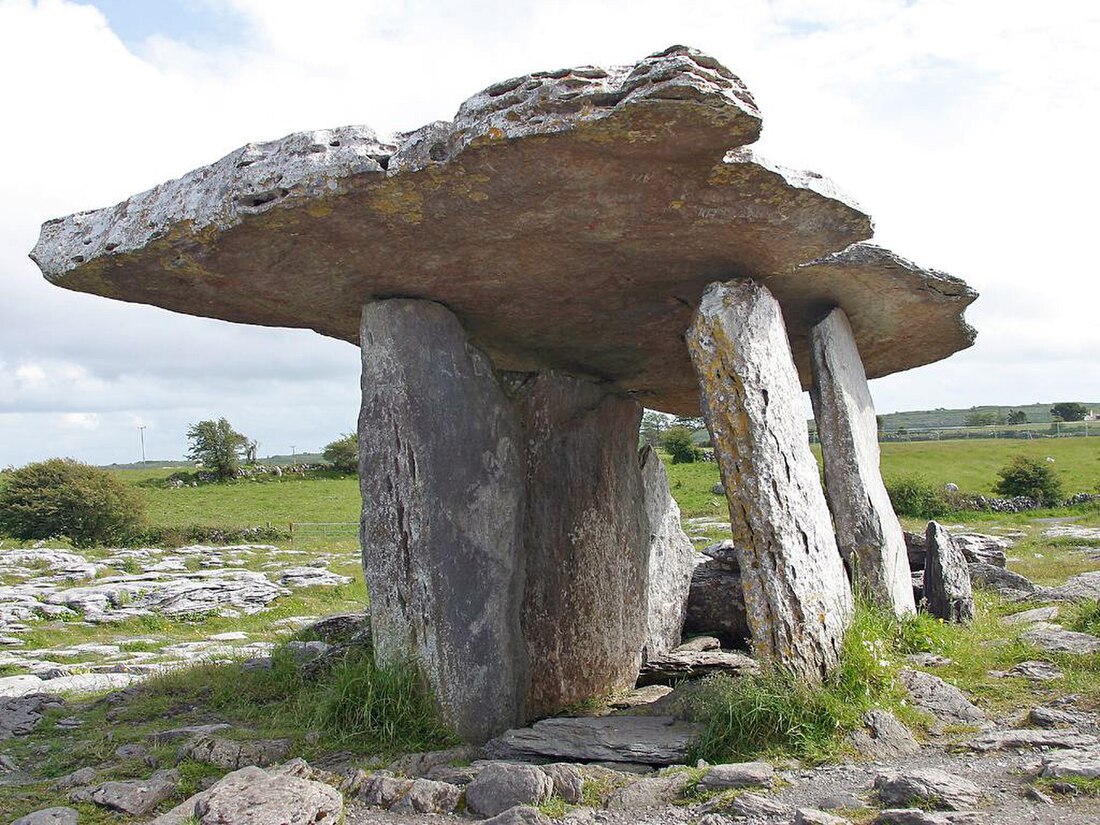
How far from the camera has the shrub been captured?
128ft

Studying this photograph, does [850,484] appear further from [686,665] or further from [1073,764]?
[1073,764]

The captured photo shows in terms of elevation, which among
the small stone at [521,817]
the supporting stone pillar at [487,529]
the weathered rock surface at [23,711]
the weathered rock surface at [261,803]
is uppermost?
the supporting stone pillar at [487,529]

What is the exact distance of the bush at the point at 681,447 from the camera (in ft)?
119

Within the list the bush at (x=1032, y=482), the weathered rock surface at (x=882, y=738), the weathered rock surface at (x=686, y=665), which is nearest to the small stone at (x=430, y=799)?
the weathered rock surface at (x=882, y=738)

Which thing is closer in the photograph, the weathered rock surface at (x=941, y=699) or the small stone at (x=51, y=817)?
the small stone at (x=51, y=817)

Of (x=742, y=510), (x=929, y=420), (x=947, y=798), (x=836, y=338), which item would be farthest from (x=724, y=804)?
(x=929, y=420)

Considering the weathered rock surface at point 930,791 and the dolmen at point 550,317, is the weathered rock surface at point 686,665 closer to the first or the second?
the dolmen at point 550,317

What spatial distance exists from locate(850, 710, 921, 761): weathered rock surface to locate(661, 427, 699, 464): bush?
101 feet

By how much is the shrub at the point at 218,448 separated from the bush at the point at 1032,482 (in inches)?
1126

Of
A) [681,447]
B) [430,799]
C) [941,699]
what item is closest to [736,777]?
[430,799]

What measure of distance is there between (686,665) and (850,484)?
2177mm

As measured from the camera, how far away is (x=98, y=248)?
6.45 metres

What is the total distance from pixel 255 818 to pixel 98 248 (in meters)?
4.01

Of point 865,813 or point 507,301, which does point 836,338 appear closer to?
point 507,301
